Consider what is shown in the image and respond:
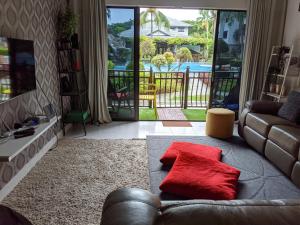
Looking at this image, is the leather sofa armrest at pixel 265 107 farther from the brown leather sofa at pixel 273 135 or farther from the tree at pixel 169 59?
the tree at pixel 169 59

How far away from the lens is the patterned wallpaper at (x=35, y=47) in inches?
93.3

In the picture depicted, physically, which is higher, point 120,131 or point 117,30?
point 117,30

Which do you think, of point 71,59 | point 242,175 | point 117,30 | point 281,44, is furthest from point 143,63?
point 242,175

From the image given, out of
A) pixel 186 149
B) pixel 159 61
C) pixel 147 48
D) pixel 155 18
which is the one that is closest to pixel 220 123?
pixel 186 149

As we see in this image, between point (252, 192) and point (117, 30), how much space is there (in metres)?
3.41

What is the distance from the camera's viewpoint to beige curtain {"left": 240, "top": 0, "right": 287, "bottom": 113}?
4.30 m

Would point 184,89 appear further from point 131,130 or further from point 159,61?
point 131,130

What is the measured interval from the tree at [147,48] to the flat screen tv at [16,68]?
4.11m

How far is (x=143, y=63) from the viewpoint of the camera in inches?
254

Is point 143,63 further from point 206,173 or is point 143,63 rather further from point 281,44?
point 206,173

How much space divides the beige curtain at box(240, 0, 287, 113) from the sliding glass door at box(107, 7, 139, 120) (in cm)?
196

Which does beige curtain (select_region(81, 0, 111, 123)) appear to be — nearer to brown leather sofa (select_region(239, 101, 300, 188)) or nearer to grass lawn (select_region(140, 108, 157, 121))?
grass lawn (select_region(140, 108, 157, 121))

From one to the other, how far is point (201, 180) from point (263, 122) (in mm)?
1469

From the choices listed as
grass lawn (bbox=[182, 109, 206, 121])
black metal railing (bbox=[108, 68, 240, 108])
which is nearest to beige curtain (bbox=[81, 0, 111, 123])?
black metal railing (bbox=[108, 68, 240, 108])
